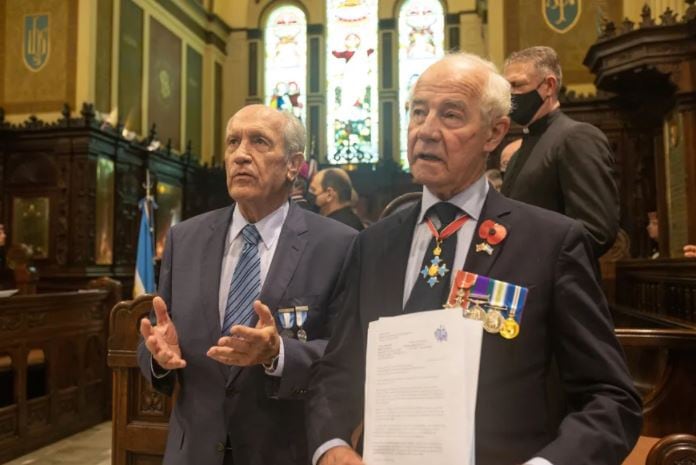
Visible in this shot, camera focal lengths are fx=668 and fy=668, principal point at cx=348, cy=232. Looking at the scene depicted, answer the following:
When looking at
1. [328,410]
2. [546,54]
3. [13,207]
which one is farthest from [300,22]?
[328,410]

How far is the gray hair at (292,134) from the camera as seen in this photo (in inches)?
88.0

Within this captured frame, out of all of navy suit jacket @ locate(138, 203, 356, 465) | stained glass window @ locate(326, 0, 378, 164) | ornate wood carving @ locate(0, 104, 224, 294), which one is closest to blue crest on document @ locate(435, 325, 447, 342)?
navy suit jacket @ locate(138, 203, 356, 465)

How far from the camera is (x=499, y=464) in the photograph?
130 centimetres

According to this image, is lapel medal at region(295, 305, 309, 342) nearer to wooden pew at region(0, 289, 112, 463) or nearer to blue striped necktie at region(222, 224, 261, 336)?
blue striped necktie at region(222, 224, 261, 336)

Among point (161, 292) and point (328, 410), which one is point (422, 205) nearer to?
point (328, 410)

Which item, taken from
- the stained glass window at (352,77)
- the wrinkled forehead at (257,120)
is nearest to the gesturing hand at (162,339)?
the wrinkled forehead at (257,120)

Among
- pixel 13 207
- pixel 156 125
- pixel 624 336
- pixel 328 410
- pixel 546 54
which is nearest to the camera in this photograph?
pixel 328 410

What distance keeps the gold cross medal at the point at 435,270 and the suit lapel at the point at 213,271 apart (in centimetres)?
82

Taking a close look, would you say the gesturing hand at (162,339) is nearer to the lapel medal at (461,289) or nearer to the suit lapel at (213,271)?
the suit lapel at (213,271)

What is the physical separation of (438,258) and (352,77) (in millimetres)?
15422

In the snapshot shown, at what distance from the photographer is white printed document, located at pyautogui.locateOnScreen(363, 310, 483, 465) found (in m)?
1.24

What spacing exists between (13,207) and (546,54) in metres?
10.2

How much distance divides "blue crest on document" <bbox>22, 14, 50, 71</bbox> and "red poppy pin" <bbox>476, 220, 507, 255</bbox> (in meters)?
11.2

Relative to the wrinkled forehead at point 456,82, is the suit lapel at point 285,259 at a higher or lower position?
lower
